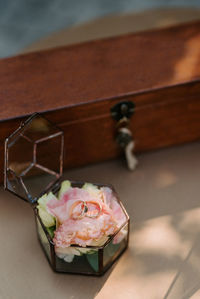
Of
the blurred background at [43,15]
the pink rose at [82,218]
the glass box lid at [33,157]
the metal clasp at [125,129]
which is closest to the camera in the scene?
the pink rose at [82,218]

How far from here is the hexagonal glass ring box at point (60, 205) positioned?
3.12ft

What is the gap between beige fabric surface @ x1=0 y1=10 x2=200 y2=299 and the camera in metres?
1.03

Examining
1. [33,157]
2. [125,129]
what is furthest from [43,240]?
[125,129]

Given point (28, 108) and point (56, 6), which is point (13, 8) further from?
point (28, 108)

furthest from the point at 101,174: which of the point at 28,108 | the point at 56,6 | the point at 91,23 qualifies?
the point at 56,6

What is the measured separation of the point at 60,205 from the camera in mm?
984

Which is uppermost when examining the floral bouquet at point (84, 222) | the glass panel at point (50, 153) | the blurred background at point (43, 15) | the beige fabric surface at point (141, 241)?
the blurred background at point (43, 15)

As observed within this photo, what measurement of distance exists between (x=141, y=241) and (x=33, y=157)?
1.02ft

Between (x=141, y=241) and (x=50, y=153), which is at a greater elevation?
(x=50, y=153)

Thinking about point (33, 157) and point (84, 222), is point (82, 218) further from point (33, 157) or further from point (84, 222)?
point (33, 157)

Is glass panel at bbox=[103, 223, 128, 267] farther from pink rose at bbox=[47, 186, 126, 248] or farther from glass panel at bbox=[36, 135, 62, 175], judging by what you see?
glass panel at bbox=[36, 135, 62, 175]

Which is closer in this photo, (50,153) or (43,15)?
(50,153)

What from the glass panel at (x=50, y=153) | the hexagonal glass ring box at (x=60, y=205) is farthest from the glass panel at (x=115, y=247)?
the glass panel at (x=50, y=153)

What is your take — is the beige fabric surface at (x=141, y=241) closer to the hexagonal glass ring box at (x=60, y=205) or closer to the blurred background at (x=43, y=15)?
the hexagonal glass ring box at (x=60, y=205)
